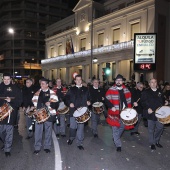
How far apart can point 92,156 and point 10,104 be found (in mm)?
2397

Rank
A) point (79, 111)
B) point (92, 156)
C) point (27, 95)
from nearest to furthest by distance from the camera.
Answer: point (92, 156) < point (79, 111) < point (27, 95)

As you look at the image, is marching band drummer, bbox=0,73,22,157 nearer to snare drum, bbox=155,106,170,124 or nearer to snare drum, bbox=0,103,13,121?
snare drum, bbox=0,103,13,121

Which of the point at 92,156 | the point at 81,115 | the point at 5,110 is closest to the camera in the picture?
the point at 5,110

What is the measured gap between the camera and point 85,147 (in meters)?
7.09

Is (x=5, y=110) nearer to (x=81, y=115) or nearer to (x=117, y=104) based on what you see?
(x=81, y=115)

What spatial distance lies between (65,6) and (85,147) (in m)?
75.9

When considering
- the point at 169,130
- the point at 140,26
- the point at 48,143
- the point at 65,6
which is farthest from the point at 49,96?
the point at 65,6

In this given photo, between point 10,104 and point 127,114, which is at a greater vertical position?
point 10,104

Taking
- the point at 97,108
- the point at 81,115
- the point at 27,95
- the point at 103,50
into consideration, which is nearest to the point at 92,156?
the point at 81,115

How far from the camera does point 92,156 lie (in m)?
6.21

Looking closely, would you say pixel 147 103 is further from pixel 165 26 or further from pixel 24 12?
pixel 24 12

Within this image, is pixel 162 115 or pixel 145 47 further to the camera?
pixel 145 47

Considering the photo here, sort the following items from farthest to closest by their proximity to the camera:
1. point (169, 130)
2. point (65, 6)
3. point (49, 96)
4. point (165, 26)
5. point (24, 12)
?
point (65, 6)
point (24, 12)
point (165, 26)
point (169, 130)
point (49, 96)

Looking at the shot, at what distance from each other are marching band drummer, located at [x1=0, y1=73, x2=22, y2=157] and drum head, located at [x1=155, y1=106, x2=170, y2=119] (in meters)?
3.60
